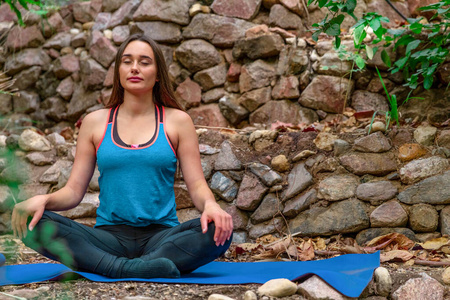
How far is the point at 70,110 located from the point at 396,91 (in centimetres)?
282

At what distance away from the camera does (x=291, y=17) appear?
13.2 feet

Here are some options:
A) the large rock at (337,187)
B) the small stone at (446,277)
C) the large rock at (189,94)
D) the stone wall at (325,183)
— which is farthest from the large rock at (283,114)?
the small stone at (446,277)

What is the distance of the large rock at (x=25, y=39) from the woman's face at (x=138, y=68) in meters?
2.95

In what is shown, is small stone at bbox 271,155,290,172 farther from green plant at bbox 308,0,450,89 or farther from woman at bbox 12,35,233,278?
woman at bbox 12,35,233,278

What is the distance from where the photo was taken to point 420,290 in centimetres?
183

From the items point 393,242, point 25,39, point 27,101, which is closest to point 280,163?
point 393,242

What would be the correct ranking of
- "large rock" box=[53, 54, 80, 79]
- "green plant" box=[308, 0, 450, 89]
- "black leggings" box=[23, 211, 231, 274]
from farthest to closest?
"large rock" box=[53, 54, 80, 79] → "green plant" box=[308, 0, 450, 89] → "black leggings" box=[23, 211, 231, 274]

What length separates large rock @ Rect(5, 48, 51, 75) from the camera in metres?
4.69

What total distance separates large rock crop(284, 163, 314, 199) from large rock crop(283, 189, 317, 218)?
0.04m

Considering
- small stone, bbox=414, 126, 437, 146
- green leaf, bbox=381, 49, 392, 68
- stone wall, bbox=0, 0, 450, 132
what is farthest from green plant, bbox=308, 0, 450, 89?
small stone, bbox=414, 126, 437, 146

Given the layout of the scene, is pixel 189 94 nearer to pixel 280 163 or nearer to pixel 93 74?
pixel 93 74

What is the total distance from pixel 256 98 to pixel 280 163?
887mm

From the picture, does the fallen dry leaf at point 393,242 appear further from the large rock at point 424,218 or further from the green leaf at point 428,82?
the green leaf at point 428,82

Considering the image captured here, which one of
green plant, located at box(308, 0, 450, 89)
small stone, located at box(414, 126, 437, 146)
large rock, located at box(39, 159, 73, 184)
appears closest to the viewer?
green plant, located at box(308, 0, 450, 89)
